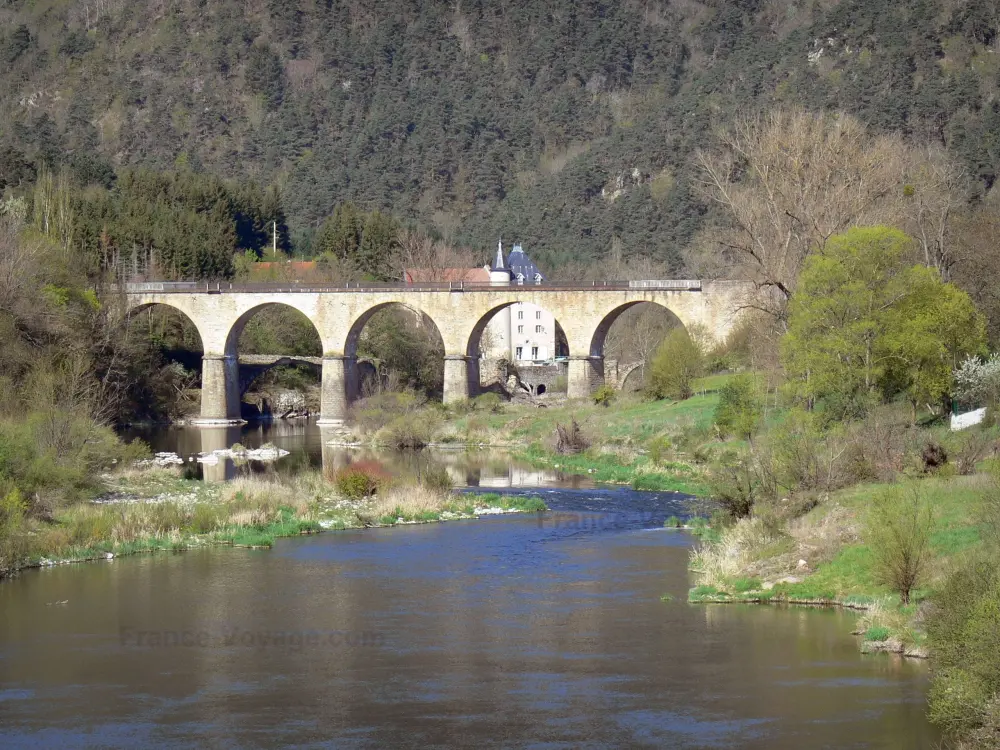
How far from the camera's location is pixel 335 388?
7438 cm

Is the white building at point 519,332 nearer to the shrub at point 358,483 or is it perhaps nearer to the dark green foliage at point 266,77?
the shrub at point 358,483

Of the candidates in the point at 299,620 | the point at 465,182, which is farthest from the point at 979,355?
the point at 465,182

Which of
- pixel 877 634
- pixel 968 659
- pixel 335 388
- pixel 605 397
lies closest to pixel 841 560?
pixel 877 634

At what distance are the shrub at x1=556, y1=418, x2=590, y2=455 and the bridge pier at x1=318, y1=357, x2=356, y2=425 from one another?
944 inches

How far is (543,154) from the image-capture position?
14650 cm

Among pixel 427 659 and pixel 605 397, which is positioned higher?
pixel 605 397

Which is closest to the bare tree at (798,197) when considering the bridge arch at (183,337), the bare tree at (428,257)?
the bridge arch at (183,337)

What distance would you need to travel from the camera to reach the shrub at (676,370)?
56.9m

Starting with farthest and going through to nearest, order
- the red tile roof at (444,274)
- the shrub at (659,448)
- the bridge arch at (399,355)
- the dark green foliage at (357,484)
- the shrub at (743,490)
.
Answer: the red tile roof at (444,274) → the bridge arch at (399,355) → the shrub at (659,448) → the dark green foliage at (357,484) → the shrub at (743,490)

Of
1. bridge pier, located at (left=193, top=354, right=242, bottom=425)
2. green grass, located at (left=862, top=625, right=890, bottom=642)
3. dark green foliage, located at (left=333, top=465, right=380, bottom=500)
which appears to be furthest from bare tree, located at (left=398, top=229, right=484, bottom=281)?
green grass, located at (left=862, top=625, right=890, bottom=642)

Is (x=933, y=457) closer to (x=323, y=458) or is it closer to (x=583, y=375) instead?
(x=323, y=458)

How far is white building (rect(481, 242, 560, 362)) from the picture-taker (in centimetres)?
9388

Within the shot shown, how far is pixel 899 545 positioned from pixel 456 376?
167ft

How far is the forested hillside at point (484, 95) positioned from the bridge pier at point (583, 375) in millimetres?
25967
